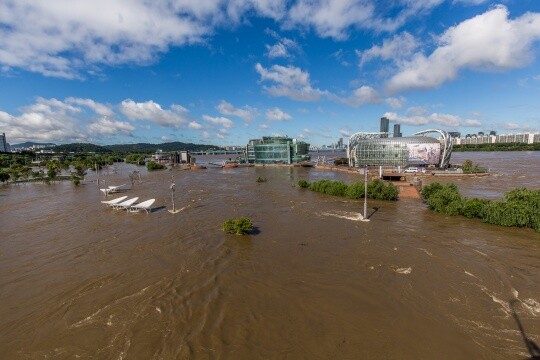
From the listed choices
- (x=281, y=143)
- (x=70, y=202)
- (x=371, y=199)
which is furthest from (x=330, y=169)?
(x=70, y=202)

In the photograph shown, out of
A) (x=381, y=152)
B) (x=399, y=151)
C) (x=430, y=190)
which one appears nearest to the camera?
(x=430, y=190)

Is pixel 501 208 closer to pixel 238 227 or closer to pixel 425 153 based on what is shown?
pixel 238 227

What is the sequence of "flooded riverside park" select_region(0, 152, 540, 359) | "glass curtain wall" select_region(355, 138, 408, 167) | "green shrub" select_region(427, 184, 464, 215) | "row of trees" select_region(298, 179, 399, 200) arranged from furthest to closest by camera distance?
1. "glass curtain wall" select_region(355, 138, 408, 167)
2. "row of trees" select_region(298, 179, 399, 200)
3. "green shrub" select_region(427, 184, 464, 215)
4. "flooded riverside park" select_region(0, 152, 540, 359)

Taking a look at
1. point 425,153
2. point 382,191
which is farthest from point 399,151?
point 382,191

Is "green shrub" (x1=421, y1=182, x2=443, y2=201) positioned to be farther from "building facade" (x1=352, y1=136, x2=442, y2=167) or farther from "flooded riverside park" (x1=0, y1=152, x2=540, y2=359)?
"building facade" (x1=352, y1=136, x2=442, y2=167)

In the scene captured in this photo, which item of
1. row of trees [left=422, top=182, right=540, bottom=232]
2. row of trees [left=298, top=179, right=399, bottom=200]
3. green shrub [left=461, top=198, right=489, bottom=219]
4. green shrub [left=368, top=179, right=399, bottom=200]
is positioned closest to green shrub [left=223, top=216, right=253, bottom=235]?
row of trees [left=298, top=179, right=399, bottom=200]

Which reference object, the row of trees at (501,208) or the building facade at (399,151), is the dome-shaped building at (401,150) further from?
the row of trees at (501,208)

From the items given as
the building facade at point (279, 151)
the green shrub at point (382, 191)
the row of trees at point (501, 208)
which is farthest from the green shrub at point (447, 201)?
the building facade at point (279, 151)
